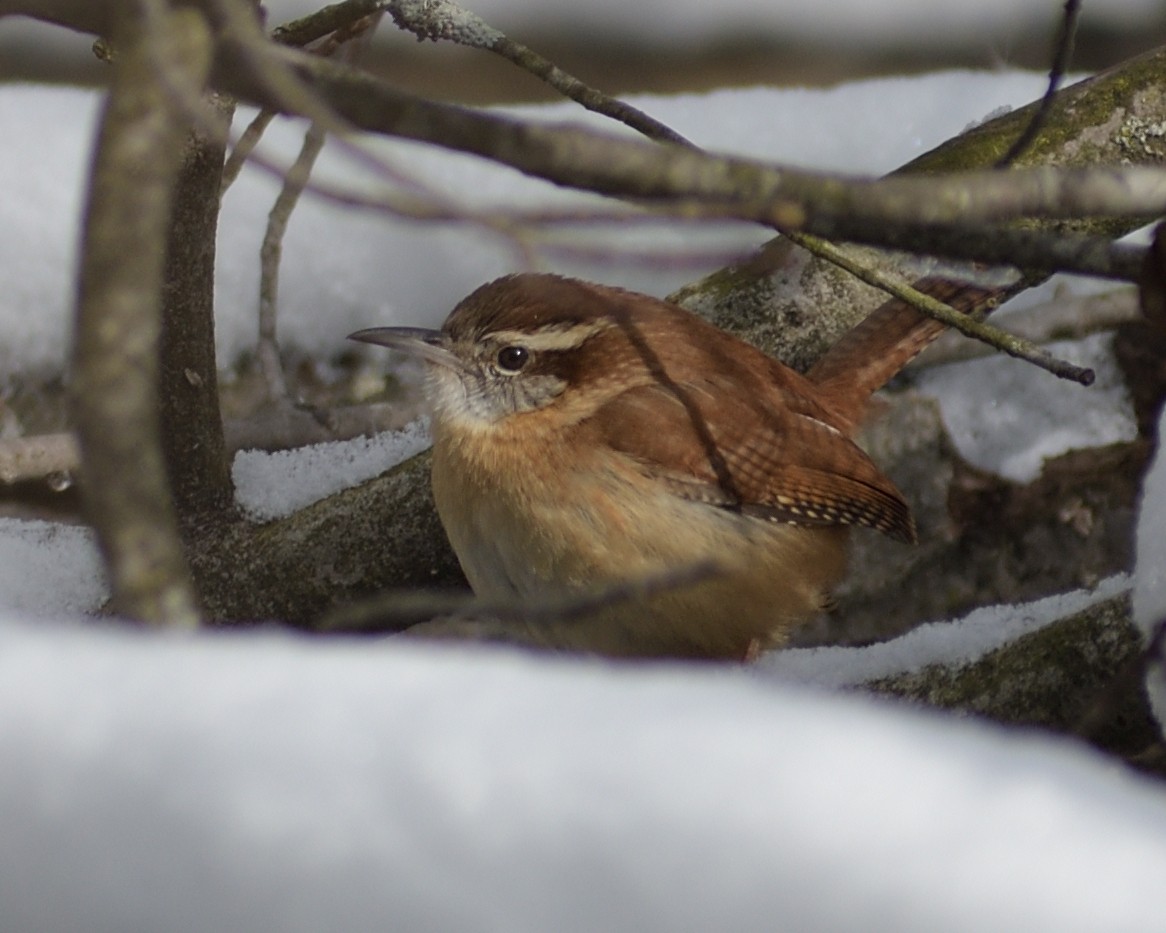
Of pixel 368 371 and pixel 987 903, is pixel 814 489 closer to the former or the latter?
pixel 368 371

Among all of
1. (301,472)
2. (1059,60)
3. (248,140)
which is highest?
(1059,60)

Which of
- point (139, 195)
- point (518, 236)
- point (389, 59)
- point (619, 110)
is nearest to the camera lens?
point (139, 195)

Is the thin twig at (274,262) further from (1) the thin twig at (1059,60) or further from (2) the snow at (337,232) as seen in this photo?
(1) the thin twig at (1059,60)

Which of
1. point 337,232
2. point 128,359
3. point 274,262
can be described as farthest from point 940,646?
→ point 128,359

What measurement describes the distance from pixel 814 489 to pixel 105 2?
2.27 m

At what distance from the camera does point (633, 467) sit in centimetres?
334

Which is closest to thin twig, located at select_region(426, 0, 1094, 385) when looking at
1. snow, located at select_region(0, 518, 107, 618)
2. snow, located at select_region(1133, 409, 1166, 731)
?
snow, located at select_region(1133, 409, 1166, 731)

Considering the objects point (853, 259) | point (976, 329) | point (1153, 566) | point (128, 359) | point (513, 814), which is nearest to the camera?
point (513, 814)

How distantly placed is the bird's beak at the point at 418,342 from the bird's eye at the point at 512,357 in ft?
0.34

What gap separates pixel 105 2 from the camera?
1763 mm

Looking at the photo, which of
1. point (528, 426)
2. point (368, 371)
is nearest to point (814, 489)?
point (528, 426)

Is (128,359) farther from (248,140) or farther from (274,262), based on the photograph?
(274,262)

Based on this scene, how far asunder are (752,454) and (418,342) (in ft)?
2.80

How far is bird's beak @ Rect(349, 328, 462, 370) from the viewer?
3564 millimetres
